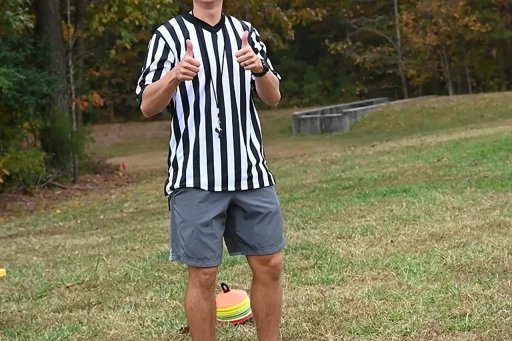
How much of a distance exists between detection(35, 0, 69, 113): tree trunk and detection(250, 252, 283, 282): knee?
1141 cm

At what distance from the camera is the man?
299 cm

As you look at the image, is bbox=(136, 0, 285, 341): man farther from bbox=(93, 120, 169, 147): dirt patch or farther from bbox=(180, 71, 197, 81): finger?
bbox=(93, 120, 169, 147): dirt patch

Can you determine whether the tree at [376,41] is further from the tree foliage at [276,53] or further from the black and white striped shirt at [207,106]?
the black and white striped shirt at [207,106]

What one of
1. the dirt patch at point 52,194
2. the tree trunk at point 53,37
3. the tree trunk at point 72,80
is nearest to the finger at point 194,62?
the dirt patch at point 52,194

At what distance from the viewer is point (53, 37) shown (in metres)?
14.2

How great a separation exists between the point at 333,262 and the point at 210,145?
2300 mm

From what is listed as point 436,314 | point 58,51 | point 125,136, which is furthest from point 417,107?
point 436,314

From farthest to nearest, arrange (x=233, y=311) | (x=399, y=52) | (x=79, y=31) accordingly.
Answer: (x=399, y=52), (x=79, y=31), (x=233, y=311)

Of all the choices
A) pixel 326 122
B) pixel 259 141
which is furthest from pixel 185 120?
pixel 326 122

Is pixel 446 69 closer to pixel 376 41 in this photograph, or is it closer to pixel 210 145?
pixel 376 41

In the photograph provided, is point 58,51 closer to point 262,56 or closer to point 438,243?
point 438,243

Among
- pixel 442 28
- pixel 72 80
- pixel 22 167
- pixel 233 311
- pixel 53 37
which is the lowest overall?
pixel 233 311

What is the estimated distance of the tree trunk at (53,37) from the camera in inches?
555

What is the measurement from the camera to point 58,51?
46.5ft
